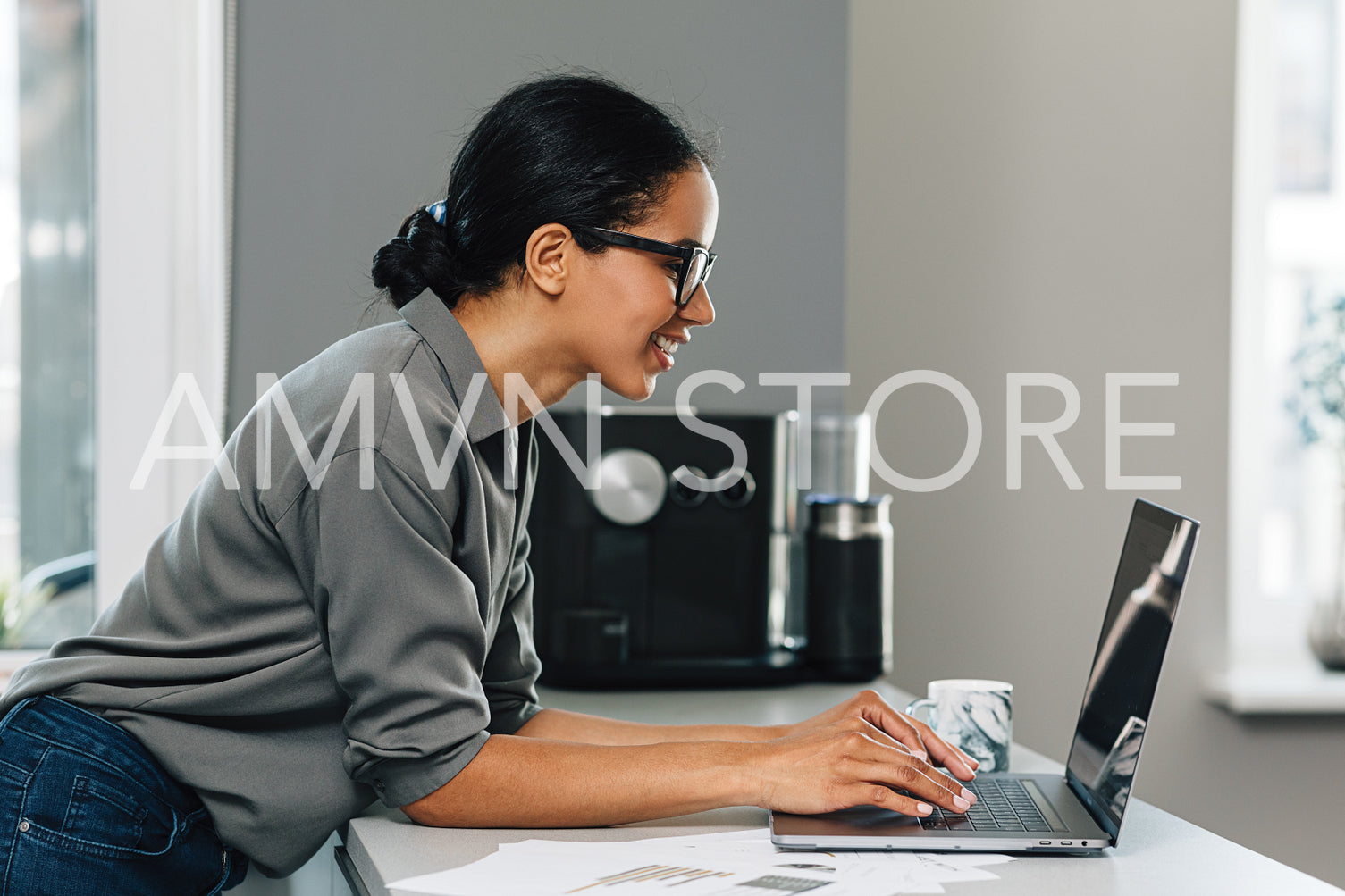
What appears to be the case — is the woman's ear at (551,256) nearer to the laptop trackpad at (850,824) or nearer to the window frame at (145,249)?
the laptop trackpad at (850,824)

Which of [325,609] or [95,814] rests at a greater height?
[325,609]

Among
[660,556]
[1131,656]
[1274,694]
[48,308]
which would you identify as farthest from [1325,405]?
[48,308]

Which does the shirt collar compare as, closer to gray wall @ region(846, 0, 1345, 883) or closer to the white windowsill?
gray wall @ region(846, 0, 1345, 883)

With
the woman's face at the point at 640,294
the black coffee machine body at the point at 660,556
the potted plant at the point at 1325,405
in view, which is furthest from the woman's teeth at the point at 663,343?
the potted plant at the point at 1325,405

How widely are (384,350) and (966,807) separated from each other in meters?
0.60

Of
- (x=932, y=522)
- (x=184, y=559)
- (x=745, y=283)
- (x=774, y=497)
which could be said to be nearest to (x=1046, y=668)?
(x=932, y=522)

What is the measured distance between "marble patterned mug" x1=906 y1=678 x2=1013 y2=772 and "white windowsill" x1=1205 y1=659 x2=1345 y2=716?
3.90 ft

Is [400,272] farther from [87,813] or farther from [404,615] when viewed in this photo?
[87,813]

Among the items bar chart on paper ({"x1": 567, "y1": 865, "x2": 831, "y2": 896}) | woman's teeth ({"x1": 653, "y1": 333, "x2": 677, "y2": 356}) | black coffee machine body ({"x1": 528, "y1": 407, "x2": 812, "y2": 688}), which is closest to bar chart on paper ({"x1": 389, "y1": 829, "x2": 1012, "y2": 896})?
bar chart on paper ({"x1": 567, "y1": 865, "x2": 831, "y2": 896})

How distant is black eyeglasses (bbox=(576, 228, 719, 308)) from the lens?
3.44 ft

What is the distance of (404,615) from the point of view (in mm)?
887

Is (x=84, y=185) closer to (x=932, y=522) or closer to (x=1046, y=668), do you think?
(x=932, y=522)

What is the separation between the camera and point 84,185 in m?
1.95

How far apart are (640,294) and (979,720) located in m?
0.52
